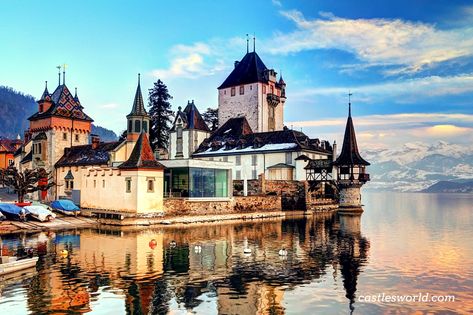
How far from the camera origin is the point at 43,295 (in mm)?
17750

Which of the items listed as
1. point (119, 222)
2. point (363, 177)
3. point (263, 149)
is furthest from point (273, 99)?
point (119, 222)

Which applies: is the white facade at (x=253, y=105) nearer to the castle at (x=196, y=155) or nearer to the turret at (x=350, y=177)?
the castle at (x=196, y=155)

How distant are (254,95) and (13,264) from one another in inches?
2554

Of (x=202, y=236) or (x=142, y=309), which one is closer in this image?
(x=142, y=309)

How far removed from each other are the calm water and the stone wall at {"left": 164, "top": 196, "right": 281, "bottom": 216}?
805cm

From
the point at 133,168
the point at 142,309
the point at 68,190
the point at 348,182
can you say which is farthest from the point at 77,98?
the point at 142,309

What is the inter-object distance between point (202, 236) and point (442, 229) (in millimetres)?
26339

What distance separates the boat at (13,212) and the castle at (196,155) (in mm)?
8077

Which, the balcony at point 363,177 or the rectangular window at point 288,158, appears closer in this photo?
the balcony at point 363,177

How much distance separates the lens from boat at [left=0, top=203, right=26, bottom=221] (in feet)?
129

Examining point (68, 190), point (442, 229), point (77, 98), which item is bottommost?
point (442, 229)

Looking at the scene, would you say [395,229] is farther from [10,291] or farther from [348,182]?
[10,291]

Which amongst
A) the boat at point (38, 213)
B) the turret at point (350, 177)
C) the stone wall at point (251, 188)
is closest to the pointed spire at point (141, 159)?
the boat at point (38, 213)

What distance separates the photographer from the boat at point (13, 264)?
21266 millimetres
